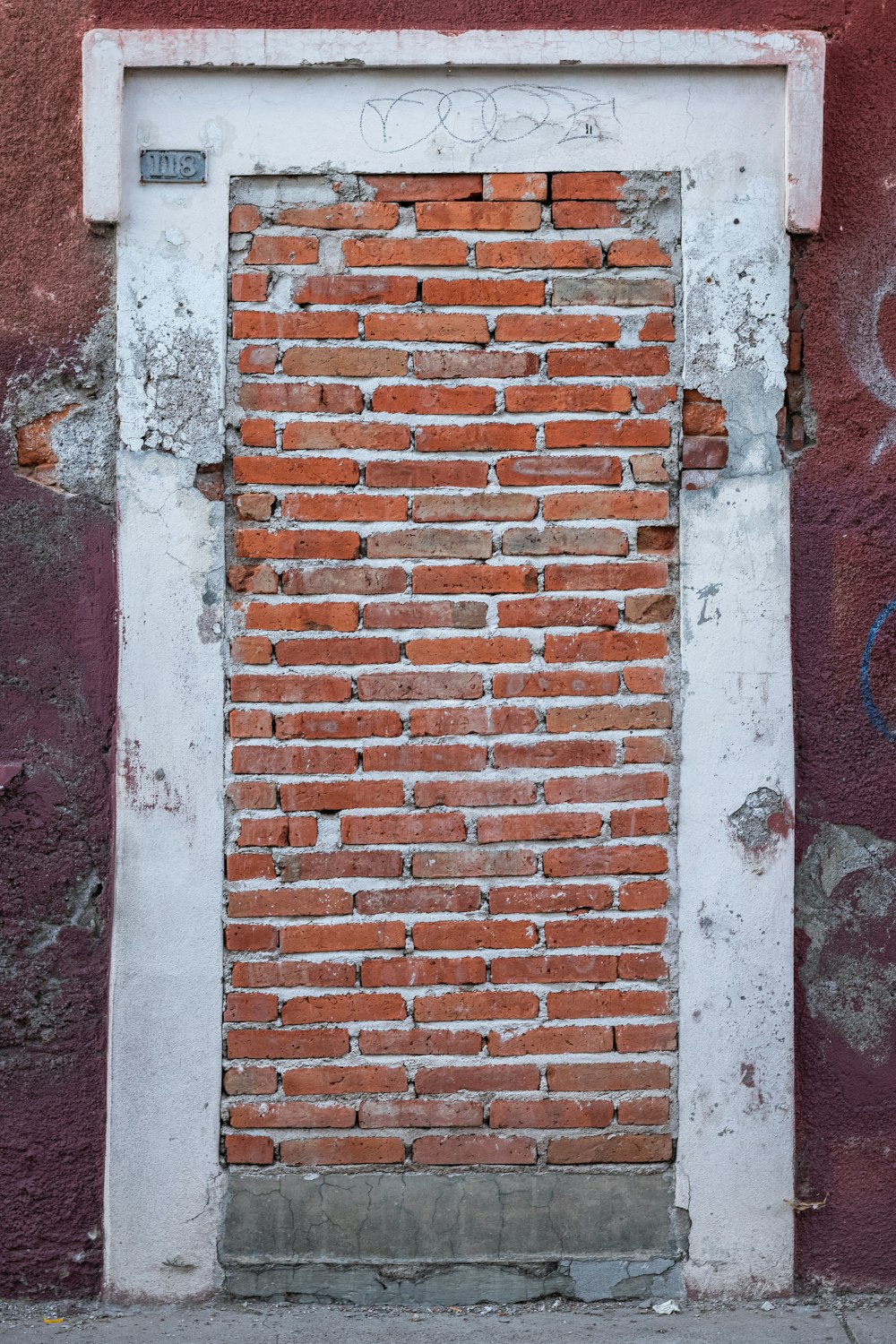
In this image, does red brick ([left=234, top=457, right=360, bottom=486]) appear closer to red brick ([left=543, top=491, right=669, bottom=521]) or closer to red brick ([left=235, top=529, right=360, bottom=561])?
red brick ([left=235, top=529, right=360, bottom=561])

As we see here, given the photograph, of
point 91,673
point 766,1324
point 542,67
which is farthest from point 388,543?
point 766,1324

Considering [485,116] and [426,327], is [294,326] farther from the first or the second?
[485,116]

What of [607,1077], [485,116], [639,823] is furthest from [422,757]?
[485,116]

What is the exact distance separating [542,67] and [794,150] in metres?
0.62

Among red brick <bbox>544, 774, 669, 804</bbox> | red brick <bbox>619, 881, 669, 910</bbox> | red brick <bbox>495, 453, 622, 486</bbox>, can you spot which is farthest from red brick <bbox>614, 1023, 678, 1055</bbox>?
red brick <bbox>495, 453, 622, 486</bbox>

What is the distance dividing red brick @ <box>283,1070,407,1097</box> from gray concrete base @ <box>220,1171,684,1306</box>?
0.62 ft

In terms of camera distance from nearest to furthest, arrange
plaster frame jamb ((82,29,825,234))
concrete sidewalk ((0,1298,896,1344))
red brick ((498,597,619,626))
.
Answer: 1. concrete sidewalk ((0,1298,896,1344))
2. plaster frame jamb ((82,29,825,234))
3. red brick ((498,597,619,626))

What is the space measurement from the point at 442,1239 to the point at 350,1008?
1.89 ft

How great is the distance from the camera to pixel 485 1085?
291 centimetres

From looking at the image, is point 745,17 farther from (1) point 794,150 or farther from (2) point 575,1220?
(2) point 575,1220

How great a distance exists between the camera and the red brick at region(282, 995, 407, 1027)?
9.52 feet

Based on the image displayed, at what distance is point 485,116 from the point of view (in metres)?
2.89

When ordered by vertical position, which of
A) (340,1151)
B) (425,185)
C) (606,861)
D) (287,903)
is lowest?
(340,1151)

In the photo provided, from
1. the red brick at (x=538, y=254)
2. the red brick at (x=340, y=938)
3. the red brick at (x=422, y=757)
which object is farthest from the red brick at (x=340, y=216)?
the red brick at (x=340, y=938)
